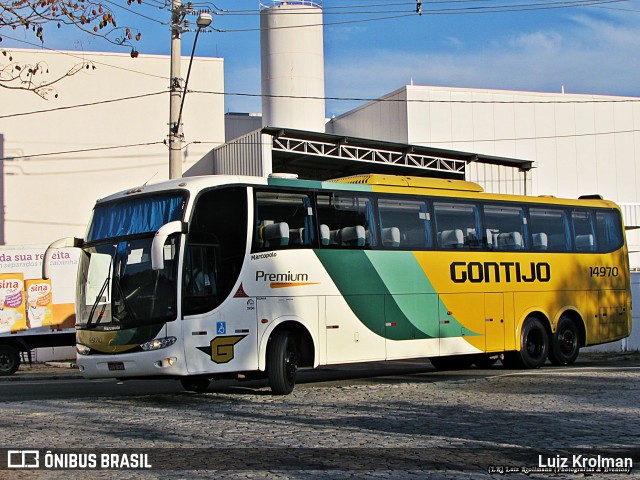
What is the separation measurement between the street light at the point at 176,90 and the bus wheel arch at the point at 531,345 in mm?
8969

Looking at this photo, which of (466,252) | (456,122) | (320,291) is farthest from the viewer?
(456,122)

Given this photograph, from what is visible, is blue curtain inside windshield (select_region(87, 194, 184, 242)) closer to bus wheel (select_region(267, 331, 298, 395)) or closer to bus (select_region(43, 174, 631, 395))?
bus (select_region(43, 174, 631, 395))

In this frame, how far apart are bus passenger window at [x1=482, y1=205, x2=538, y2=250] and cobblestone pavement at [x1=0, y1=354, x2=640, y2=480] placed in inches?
160

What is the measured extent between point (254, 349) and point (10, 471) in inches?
241

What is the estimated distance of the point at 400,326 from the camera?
16.1m

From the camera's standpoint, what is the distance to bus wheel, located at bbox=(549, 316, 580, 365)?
19.5 meters

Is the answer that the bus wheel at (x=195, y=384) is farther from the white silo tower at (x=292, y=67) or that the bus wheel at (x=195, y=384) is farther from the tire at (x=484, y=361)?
the white silo tower at (x=292, y=67)

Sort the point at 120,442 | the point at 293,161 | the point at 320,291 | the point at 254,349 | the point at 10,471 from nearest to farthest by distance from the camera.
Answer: the point at 10,471, the point at 120,442, the point at 254,349, the point at 320,291, the point at 293,161

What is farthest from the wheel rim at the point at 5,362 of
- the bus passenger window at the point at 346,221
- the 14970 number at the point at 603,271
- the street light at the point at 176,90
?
→ the 14970 number at the point at 603,271

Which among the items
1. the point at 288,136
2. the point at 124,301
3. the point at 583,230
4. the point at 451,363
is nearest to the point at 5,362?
the point at 288,136

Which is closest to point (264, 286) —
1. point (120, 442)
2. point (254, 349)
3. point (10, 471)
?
point (254, 349)

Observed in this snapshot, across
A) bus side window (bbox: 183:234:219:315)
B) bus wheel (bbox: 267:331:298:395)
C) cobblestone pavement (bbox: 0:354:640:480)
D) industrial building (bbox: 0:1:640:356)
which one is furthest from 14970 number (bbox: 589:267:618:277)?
industrial building (bbox: 0:1:640:356)

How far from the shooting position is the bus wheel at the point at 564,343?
19.5m

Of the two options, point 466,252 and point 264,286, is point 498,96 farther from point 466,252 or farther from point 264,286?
point 264,286
